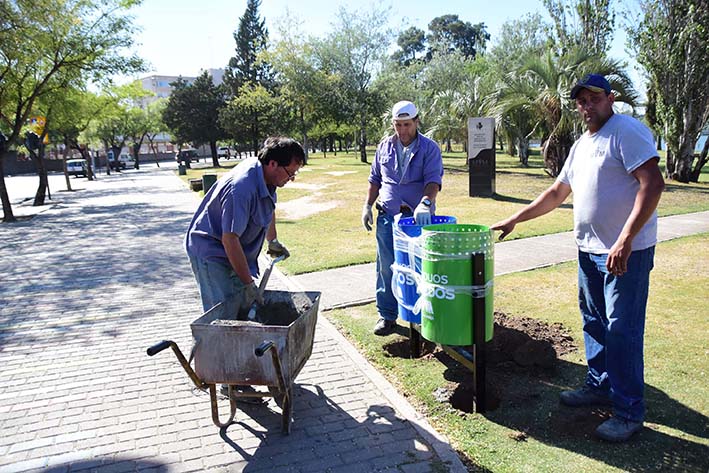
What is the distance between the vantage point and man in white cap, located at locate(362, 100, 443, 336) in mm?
4535

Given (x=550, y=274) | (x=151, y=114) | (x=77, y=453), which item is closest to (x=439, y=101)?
(x=550, y=274)

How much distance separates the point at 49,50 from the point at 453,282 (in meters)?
16.4

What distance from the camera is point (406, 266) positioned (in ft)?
13.7

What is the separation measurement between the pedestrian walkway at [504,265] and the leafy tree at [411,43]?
8460 centimetres

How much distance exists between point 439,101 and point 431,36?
206ft

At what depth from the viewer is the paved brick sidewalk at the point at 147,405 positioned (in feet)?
10.2

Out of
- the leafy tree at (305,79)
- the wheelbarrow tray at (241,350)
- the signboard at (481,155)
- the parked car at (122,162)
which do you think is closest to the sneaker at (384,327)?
the wheelbarrow tray at (241,350)

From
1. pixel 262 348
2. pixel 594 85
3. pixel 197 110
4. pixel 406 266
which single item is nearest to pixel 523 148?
pixel 406 266

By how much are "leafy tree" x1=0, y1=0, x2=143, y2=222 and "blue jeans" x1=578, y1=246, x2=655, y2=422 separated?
15.0m

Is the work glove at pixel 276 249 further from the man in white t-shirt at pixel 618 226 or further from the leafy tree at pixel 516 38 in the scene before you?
the leafy tree at pixel 516 38

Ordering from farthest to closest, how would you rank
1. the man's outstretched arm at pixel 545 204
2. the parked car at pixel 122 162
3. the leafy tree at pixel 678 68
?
the parked car at pixel 122 162, the leafy tree at pixel 678 68, the man's outstretched arm at pixel 545 204

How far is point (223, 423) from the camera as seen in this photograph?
3498 mm

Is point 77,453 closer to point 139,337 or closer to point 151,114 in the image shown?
point 139,337

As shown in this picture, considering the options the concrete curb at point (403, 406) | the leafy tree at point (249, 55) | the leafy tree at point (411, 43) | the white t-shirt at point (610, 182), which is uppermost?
the leafy tree at point (411, 43)
